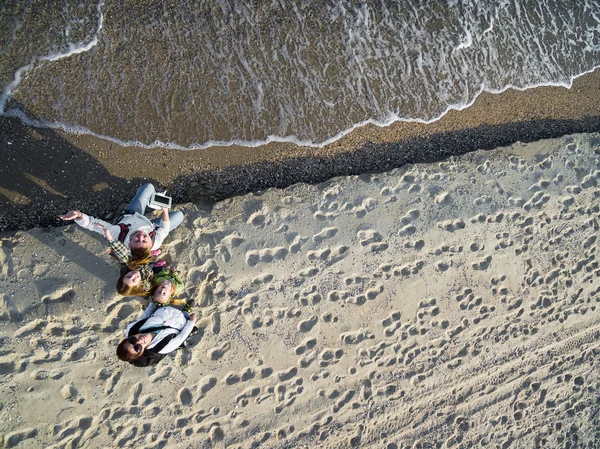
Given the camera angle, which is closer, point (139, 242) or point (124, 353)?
point (124, 353)

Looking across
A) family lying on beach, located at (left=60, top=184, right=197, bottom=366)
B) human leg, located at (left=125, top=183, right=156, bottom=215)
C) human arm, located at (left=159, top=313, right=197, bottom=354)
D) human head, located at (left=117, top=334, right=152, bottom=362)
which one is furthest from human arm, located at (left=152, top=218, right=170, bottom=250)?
human head, located at (left=117, top=334, right=152, bottom=362)

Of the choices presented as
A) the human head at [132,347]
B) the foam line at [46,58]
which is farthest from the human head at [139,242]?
the foam line at [46,58]

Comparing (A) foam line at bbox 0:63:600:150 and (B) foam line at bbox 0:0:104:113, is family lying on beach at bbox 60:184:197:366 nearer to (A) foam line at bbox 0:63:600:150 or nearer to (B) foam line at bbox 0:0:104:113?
(A) foam line at bbox 0:63:600:150

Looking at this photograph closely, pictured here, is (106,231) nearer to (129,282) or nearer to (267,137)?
(129,282)

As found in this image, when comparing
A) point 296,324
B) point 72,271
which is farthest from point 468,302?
point 72,271

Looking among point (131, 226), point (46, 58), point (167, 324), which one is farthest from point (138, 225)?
point (46, 58)

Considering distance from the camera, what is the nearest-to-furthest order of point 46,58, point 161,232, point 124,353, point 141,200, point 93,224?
point 124,353, point 93,224, point 161,232, point 141,200, point 46,58
